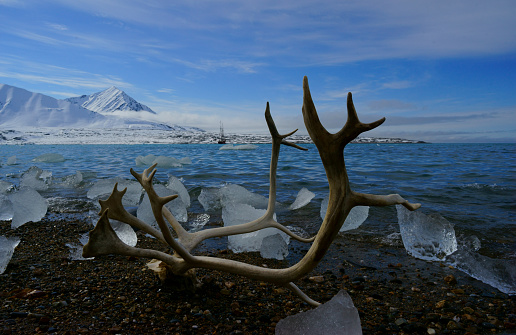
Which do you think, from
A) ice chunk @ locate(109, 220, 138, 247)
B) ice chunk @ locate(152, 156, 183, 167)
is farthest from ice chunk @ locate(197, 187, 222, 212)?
ice chunk @ locate(152, 156, 183, 167)

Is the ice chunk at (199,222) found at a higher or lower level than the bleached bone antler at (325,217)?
lower

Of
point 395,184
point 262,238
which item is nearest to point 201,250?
point 262,238

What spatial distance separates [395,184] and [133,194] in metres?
7.52

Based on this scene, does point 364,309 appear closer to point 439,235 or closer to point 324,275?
point 324,275

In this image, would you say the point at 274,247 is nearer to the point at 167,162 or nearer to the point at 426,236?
the point at 426,236

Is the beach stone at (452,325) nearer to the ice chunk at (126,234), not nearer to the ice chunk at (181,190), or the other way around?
the ice chunk at (126,234)

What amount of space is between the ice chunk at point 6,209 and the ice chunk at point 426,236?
5650 mm

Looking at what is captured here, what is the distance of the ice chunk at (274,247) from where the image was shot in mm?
3459

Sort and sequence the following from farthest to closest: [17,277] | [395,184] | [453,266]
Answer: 1. [395,184]
2. [453,266]
3. [17,277]

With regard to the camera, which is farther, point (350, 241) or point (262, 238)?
point (350, 241)

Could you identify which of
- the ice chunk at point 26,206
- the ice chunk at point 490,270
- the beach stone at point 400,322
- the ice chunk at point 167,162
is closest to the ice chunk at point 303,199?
the ice chunk at point 490,270

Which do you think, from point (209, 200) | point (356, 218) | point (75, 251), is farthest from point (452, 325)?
point (209, 200)

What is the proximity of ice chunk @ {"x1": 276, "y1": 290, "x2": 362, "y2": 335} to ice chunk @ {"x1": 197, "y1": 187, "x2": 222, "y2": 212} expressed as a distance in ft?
13.7

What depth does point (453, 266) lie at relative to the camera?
327 cm
